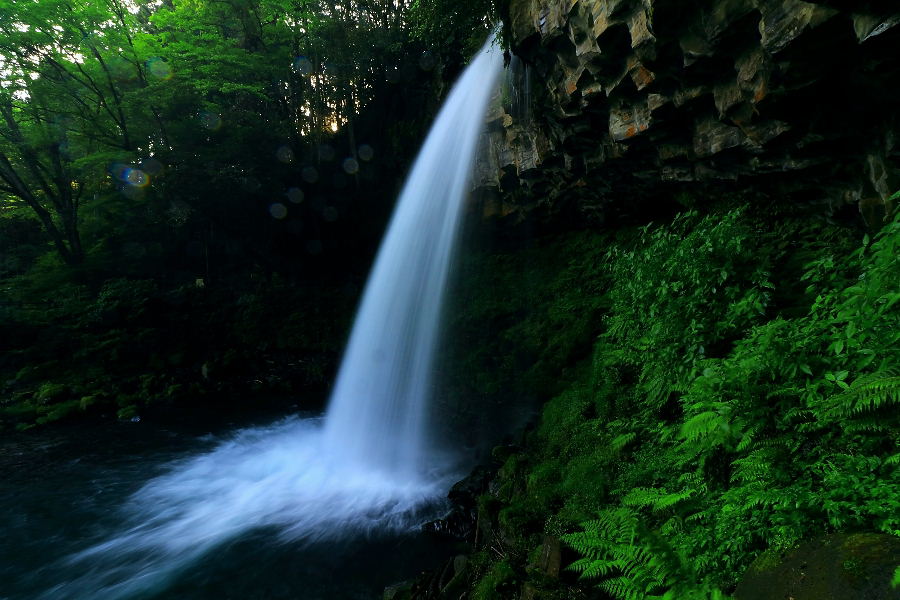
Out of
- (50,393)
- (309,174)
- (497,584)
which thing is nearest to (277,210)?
(309,174)

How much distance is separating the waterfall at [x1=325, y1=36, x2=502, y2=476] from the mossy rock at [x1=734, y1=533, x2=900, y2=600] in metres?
7.92

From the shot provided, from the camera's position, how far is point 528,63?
25.2ft

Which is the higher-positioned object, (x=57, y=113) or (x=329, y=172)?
(x=57, y=113)

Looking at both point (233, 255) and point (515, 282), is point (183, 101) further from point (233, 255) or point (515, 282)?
point (515, 282)

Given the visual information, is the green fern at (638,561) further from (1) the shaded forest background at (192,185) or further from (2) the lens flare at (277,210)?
(2) the lens flare at (277,210)

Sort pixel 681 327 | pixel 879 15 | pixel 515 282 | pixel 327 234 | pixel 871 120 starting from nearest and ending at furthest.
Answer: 1. pixel 879 15
2. pixel 871 120
3. pixel 681 327
4. pixel 515 282
5. pixel 327 234

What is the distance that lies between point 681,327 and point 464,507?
434 cm

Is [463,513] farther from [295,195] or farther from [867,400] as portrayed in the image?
[295,195]

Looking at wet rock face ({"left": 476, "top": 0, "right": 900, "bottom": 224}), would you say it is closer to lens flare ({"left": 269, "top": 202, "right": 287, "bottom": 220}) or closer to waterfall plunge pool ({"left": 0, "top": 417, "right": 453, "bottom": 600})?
waterfall plunge pool ({"left": 0, "top": 417, "right": 453, "bottom": 600})

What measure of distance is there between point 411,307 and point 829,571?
34.6 feet

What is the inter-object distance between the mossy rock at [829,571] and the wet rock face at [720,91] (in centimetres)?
375

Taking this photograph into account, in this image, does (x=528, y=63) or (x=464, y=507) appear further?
(x=528, y=63)

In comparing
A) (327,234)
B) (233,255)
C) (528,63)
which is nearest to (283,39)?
(327,234)

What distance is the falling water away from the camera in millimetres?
6848
